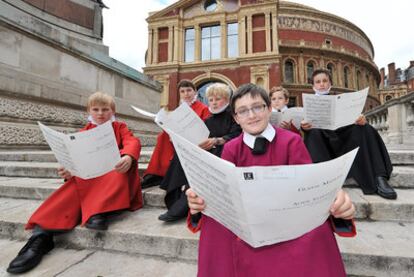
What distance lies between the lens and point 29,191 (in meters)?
2.88

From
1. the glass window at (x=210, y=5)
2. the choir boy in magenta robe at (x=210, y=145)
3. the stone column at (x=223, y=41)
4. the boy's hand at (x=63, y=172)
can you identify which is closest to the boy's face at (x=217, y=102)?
the choir boy in magenta robe at (x=210, y=145)

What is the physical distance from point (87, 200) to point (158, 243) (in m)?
0.78

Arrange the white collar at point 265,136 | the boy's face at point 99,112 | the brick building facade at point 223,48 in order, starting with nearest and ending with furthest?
the white collar at point 265,136
the boy's face at point 99,112
the brick building facade at point 223,48

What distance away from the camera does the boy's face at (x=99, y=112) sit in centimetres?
232

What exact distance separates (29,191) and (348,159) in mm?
3428

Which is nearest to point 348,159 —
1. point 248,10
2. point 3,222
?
point 3,222

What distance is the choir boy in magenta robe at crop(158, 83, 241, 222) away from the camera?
217cm

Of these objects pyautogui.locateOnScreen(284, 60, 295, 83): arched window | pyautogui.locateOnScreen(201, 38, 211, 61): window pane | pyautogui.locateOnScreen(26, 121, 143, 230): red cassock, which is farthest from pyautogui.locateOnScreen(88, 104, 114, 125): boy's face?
pyautogui.locateOnScreen(284, 60, 295, 83): arched window

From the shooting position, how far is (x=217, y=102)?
2.62m

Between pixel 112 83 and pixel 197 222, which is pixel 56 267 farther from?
pixel 112 83

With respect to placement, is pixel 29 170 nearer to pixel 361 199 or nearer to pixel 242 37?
pixel 361 199

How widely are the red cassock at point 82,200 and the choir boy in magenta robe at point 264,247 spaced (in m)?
1.00

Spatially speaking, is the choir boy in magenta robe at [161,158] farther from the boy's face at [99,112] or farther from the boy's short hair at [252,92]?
the boy's short hair at [252,92]

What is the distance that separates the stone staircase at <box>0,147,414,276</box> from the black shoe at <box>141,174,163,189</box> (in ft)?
1.00
